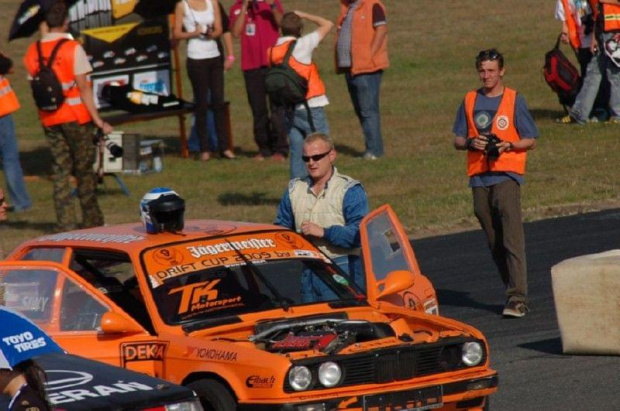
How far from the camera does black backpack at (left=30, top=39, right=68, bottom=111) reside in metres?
15.2

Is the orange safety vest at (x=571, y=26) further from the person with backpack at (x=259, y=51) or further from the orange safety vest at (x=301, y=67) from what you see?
the orange safety vest at (x=301, y=67)

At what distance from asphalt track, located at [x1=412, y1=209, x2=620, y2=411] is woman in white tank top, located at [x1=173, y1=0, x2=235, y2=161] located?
5928mm

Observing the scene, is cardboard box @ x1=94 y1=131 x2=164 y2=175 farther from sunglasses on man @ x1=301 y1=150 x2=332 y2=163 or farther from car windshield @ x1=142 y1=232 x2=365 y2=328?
car windshield @ x1=142 y1=232 x2=365 y2=328

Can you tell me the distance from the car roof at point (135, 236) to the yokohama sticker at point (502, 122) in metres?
2.71

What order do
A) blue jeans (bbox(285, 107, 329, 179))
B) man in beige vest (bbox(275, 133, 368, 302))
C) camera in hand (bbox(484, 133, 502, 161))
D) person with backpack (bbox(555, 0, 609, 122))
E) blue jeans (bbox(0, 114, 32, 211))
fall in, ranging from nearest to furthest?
1. man in beige vest (bbox(275, 133, 368, 302))
2. camera in hand (bbox(484, 133, 502, 161))
3. blue jeans (bbox(285, 107, 329, 179))
4. blue jeans (bbox(0, 114, 32, 211))
5. person with backpack (bbox(555, 0, 609, 122))

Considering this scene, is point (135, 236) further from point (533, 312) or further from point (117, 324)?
point (533, 312)

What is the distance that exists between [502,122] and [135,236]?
11.5 ft

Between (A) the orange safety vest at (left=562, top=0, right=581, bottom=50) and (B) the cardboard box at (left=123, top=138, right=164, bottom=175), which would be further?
(A) the orange safety vest at (left=562, top=0, right=581, bottom=50)

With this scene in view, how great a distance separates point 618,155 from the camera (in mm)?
19234

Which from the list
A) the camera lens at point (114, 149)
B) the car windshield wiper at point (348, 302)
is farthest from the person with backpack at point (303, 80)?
the car windshield wiper at point (348, 302)

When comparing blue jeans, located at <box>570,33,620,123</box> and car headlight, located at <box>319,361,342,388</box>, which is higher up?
car headlight, located at <box>319,361,342,388</box>

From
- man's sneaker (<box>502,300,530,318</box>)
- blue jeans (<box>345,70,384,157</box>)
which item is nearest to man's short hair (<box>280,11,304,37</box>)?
blue jeans (<box>345,70,384,157</box>)

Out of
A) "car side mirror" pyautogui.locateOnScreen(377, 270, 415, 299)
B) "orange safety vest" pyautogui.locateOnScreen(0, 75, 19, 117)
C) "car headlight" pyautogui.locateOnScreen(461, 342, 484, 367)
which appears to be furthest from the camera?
"orange safety vest" pyautogui.locateOnScreen(0, 75, 19, 117)

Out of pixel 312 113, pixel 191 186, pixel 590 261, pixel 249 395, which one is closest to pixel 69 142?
pixel 312 113
